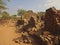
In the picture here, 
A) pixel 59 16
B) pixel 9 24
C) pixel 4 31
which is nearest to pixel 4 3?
pixel 9 24

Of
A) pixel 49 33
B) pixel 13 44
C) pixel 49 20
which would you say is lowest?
pixel 13 44

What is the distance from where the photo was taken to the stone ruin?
16.6 metres

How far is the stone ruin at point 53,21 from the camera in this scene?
16603 millimetres

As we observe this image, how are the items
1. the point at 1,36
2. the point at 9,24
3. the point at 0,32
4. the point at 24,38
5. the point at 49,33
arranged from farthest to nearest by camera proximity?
the point at 9,24 < the point at 0,32 < the point at 1,36 < the point at 24,38 < the point at 49,33

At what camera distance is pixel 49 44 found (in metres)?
15.6

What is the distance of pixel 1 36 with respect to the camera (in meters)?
19.8

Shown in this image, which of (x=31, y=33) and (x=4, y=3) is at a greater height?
(x=4, y=3)

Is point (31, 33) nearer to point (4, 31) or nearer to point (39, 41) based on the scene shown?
point (39, 41)

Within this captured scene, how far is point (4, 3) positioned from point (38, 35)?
12559mm

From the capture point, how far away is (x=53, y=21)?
17.0 meters

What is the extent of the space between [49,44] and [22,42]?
336cm

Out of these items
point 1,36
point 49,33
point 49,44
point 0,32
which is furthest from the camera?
point 0,32

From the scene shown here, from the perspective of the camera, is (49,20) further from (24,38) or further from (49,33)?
(24,38)

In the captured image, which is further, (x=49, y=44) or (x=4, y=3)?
(x=4, y=3)
